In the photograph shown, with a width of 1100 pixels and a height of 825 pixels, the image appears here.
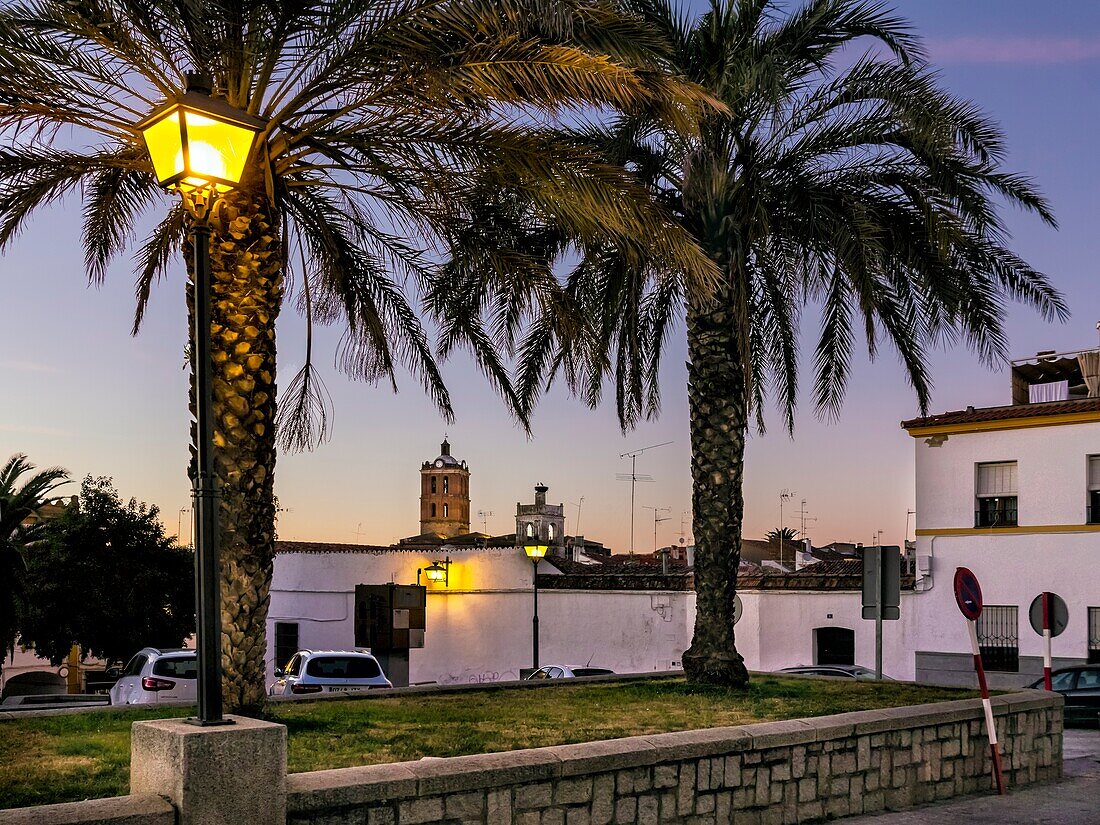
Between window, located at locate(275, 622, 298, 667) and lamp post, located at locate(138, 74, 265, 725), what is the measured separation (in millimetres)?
36634

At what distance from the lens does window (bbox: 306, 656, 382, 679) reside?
65.3ft

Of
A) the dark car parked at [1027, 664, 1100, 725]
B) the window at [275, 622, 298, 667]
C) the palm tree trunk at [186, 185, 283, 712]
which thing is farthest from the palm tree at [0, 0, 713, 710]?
the window at [275, 622, 298, 667]

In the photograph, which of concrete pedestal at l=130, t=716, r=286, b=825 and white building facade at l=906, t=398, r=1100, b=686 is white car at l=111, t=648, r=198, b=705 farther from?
white building facade at l=906, t=398, r=1100, b=686

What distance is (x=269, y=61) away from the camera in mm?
8789

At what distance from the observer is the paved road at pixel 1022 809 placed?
9.36 meters

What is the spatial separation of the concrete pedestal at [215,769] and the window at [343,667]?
46.9ft

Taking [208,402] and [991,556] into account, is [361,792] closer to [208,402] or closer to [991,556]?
[208,402]

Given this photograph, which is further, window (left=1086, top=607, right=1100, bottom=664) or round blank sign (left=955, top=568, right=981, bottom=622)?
window (left=1086, top=607, right=1100, bottom=664)

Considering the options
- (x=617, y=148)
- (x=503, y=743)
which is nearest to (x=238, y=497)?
(x=503, y=743)

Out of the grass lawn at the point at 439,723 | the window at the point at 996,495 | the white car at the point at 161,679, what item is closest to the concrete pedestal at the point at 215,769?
the grass lawn at the point at 439,723

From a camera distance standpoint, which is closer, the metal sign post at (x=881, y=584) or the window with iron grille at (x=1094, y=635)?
the metal sign post at (x=881, y=584)

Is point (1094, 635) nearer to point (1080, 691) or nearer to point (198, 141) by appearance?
point (1080, 691)

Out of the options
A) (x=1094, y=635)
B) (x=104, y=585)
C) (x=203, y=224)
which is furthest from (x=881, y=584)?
(x=104, y=585)

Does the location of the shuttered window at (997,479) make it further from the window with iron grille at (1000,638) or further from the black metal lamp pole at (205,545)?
the black metal lamp pole at (205,545)
